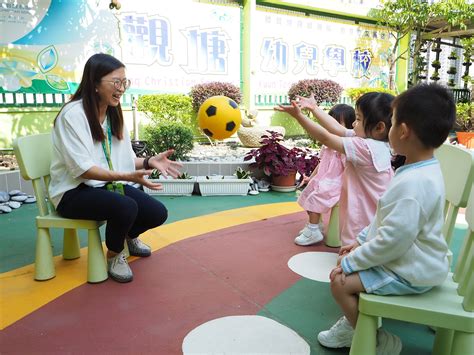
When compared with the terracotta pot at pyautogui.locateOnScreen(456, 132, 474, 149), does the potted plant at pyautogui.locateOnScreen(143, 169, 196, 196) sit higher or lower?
lower

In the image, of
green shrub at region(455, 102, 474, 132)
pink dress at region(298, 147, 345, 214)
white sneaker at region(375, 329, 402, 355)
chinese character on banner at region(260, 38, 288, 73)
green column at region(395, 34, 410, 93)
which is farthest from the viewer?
green column at region(395, 34, 410, 93)

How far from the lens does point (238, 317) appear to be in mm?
2094

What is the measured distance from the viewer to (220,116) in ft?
18.1

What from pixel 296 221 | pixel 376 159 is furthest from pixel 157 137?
pixel 376 159

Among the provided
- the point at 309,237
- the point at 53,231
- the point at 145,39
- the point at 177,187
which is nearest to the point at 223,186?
the point at 177,187

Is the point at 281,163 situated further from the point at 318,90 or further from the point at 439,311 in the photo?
the point at 318,90

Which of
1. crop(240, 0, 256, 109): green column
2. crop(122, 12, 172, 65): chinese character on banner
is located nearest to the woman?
crop(122, 12, 172, 65): chinese character on banner

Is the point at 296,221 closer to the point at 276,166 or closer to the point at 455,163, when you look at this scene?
the point at 276,166

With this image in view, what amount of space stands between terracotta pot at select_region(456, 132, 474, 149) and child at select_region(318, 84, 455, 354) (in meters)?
7.56

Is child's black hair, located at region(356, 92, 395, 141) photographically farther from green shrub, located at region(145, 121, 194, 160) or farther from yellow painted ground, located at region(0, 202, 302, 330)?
green shrub, located at region(145, 121, 194, 160)

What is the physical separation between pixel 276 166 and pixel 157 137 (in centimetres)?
154

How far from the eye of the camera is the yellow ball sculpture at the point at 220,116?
18.2 feet

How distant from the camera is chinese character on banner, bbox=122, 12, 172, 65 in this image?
7078 millimetres

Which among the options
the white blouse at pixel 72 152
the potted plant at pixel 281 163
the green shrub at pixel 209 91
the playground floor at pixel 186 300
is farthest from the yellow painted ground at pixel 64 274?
the green shrub at pixel 209 91
